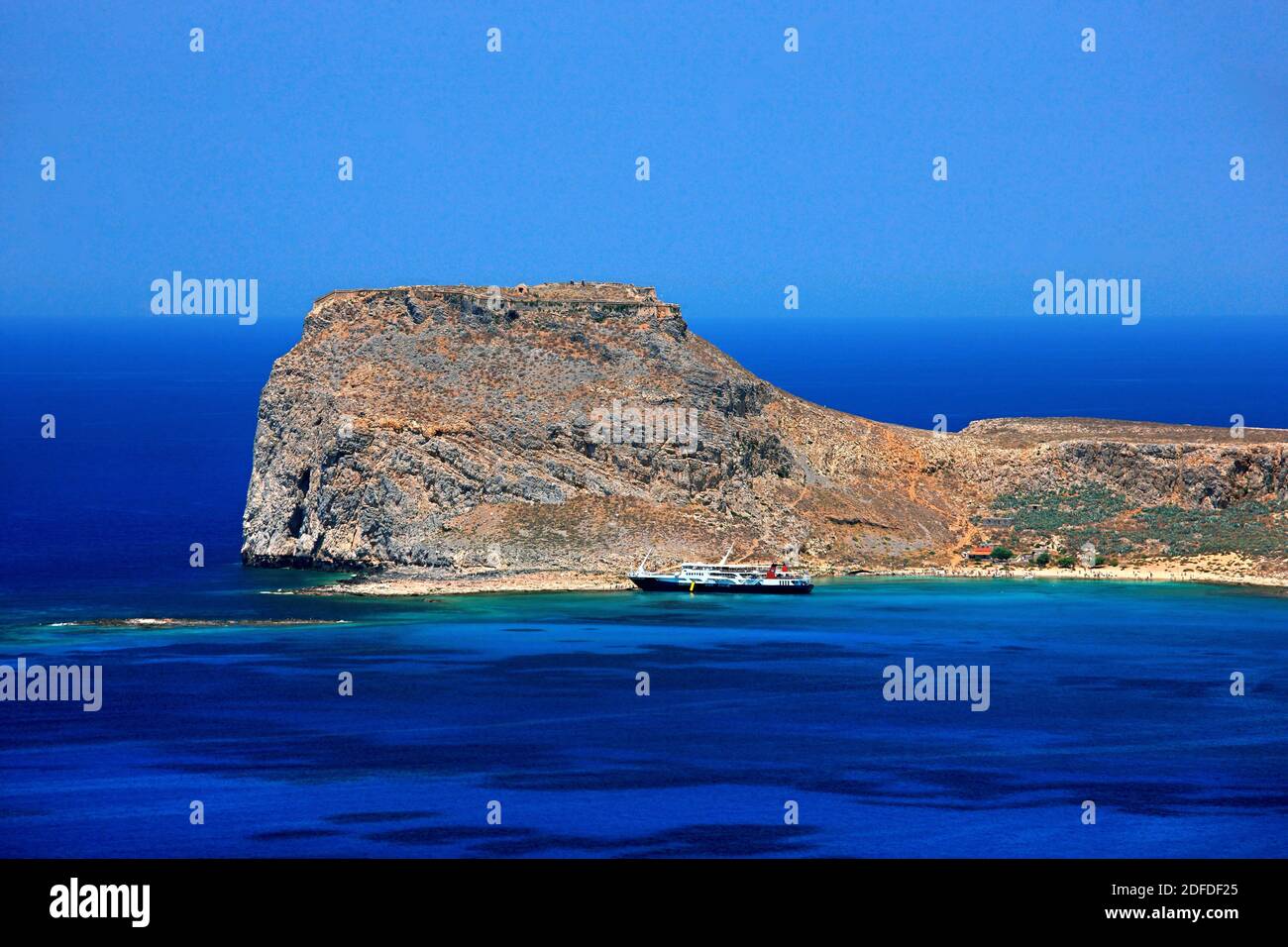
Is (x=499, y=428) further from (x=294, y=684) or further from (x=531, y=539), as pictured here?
(x=294, y=684)

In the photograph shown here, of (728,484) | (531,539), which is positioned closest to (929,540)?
(728,484)

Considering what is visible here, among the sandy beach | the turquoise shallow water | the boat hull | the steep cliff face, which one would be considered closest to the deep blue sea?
the turquoise shallow water

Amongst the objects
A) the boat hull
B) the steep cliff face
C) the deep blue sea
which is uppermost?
the steep cliff face

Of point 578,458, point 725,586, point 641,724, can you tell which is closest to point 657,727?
point 641,724

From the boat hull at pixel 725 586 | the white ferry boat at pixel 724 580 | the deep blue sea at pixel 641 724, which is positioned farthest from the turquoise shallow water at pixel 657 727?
the white ferry boat at pixel 724 580

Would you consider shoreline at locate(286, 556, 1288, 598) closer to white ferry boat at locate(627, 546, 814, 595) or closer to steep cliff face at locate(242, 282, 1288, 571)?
white ferry boat at locate(627, 546, 814, 595)

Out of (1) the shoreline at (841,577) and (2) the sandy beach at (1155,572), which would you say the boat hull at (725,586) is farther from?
(2) the sandy beach at (1155,572)
